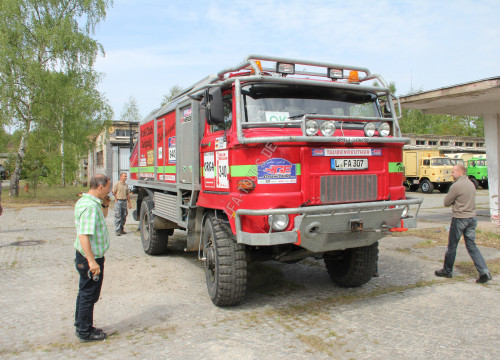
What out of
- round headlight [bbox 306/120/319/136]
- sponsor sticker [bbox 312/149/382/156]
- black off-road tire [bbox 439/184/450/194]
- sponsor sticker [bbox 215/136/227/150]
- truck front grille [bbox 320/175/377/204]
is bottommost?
black off-road tire [bbox 439/184/450/194]

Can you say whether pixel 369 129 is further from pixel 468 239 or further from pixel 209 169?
pixel 468 239

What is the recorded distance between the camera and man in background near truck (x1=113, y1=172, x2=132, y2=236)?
11.3 metres

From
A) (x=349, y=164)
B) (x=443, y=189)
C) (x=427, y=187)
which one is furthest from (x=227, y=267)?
(x=443, y=189)

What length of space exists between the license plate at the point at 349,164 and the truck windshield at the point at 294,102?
2.18 ft

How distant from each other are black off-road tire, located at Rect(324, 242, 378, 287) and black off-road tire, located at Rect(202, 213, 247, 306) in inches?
54.9

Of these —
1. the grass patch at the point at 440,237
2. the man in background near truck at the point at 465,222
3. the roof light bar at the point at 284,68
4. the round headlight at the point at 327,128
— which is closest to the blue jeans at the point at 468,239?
the man in background near truck at the point at 465,222

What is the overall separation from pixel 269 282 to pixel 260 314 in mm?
1390

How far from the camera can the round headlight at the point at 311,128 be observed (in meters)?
4.55

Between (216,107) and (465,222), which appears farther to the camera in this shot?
(465,222)

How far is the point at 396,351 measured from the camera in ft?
12.9

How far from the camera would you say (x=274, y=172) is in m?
4.55

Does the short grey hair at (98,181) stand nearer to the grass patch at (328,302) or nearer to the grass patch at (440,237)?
the grass patch at (328,302)

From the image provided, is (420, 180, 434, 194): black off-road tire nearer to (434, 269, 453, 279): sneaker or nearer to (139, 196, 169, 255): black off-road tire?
(434, 269, 453, 279): sneaker

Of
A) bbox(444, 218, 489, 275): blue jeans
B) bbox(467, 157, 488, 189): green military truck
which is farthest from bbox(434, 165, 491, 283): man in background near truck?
bbox(467, 157, 488, 189): green military truck
